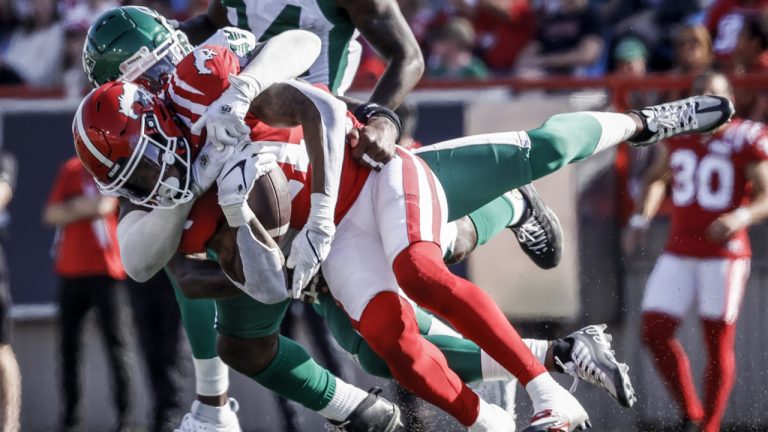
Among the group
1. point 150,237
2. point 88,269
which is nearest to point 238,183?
point 150,237

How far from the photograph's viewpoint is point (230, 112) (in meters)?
3.83

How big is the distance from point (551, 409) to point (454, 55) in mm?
3762

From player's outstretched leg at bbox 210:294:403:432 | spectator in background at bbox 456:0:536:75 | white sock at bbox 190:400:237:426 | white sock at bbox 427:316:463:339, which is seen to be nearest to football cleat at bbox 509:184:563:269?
white sock at bbox 427:316:463:339

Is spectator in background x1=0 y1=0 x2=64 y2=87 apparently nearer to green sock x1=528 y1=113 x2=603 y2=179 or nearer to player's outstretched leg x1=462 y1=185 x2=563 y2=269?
player's outstretched leg x1=462 y1=185 x2=563 y2=269

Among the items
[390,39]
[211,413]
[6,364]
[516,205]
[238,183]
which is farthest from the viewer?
[6,364]

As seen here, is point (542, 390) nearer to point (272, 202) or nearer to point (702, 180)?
point (272, 202)

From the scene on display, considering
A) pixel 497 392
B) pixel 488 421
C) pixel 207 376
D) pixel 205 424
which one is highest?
pixel 488 421

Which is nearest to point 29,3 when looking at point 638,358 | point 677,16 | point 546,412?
point 677,16

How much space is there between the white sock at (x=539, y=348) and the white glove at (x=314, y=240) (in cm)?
78

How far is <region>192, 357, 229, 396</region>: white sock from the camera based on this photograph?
194 inches

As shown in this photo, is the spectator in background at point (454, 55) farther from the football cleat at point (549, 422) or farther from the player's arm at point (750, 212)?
the football cleat at point (549, 422)

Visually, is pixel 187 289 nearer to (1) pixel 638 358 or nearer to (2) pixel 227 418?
(2) pixel 227 418

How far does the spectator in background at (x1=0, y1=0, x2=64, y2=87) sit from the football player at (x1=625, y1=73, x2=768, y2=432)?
3653 mm

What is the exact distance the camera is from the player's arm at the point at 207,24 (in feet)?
16.1
